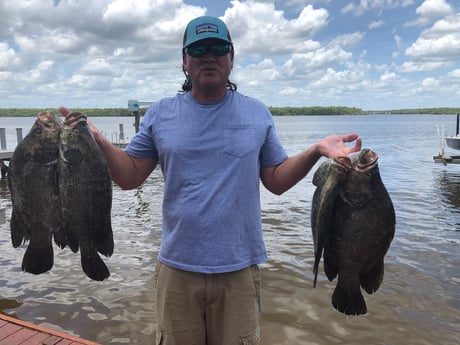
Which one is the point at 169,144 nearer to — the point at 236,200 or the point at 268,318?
the point at 236,200

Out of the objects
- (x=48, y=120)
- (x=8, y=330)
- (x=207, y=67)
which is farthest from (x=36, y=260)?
(x=8, y=330)

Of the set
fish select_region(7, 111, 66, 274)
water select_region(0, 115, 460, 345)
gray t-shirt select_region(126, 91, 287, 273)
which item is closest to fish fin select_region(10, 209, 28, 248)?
fish select_region(7, 111, 66, 274)

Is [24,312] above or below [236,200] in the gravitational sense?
below

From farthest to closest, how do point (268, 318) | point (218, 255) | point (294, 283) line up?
point (294, 283)
point (268, 318)
point (218, 255)

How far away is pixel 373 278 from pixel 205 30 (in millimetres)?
2134

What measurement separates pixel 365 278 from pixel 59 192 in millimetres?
2224

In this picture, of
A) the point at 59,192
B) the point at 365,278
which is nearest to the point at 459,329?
the point at 365,278

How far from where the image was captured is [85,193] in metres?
2.73

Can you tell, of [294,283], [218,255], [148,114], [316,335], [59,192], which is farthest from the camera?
[294,283]

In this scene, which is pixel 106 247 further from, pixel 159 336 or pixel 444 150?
pixel 444 150

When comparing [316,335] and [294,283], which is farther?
[294,283]

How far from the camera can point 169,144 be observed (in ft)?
9.77

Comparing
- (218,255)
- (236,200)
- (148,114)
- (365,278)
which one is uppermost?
(148,114)

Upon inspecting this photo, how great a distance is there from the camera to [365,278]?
2988 millimetres
